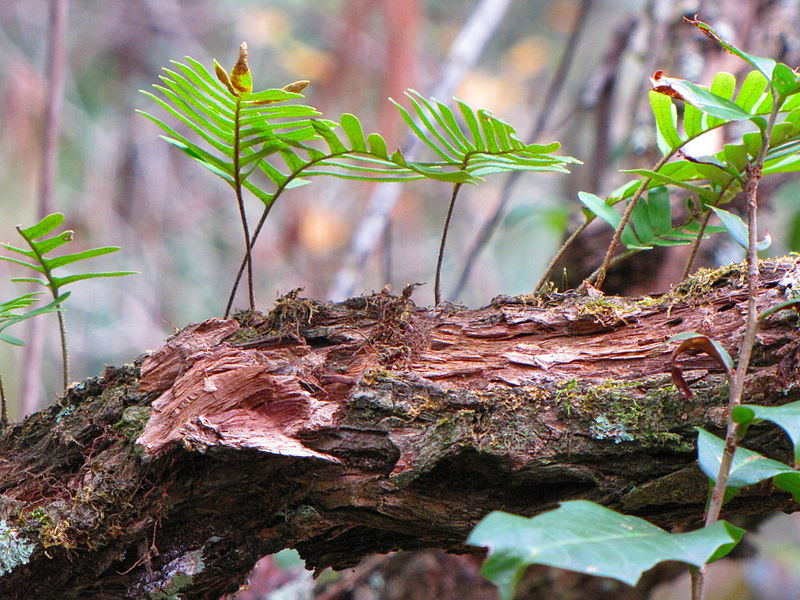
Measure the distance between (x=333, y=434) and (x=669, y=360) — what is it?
1.14 feet

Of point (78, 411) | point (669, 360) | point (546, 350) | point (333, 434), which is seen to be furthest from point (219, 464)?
point (669, 360)

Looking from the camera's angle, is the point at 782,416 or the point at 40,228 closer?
the point at 782,416

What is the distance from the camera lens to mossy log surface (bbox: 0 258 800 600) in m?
0.68

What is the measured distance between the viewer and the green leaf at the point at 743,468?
57 centimetres

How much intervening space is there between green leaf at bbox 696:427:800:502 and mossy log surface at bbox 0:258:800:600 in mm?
69

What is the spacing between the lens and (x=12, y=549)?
2.32 ft

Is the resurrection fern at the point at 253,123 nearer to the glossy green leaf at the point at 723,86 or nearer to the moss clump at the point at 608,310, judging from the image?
the moss clump at the point at 608,310

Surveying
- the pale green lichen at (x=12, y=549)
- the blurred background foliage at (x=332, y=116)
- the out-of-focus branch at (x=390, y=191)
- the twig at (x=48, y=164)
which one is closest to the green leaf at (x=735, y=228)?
the pale green lichen at (x=12, y=549)

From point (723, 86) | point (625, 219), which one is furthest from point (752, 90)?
point (625, 219)

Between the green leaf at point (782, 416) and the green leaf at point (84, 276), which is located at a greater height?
the green leaf at point (84, 276)

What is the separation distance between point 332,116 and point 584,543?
2.93 meters

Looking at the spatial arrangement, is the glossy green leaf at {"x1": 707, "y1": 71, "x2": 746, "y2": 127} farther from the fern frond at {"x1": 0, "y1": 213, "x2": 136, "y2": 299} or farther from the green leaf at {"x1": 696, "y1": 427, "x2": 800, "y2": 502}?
the fern frond at {"x1": 0, "y1": 213, "x2": 136, "y2": 299}

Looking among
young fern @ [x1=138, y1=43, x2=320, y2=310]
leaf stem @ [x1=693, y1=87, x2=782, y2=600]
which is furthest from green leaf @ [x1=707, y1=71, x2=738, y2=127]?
young fern @ [x1=138, y1=43, x2=320, y2=310]

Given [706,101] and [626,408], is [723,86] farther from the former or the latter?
[626,408]
